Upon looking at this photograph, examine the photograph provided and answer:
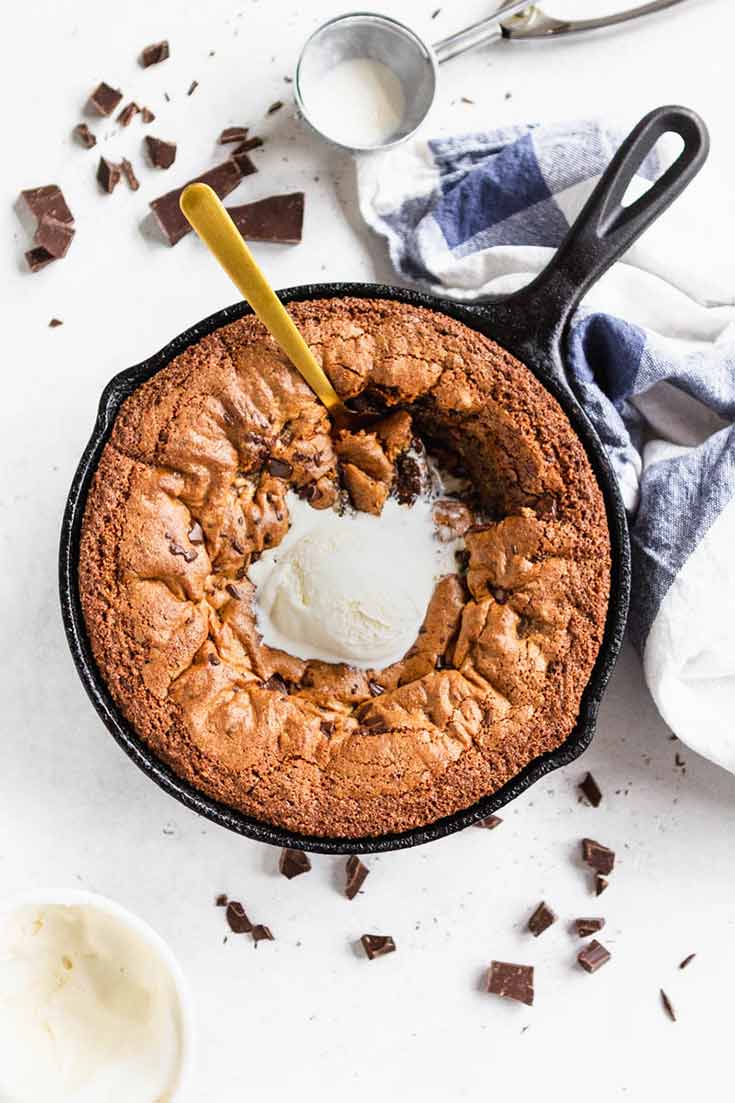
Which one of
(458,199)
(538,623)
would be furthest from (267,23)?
(538,623)

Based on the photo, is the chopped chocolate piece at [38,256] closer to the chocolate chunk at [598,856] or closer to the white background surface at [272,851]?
the white background surface at [272,851]

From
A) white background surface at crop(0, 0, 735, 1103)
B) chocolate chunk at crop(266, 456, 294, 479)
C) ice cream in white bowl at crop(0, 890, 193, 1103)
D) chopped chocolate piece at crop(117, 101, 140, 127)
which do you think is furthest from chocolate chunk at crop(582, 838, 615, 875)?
chopped chocolate piece at crop(117, 101, 140, 127)

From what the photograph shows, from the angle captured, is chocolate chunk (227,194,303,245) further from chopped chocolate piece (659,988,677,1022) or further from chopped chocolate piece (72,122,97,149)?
chopped chocolate piece (659,988,677,1022)

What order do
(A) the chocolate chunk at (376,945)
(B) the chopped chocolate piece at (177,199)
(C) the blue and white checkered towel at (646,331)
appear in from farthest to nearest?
(B) the chopped chocolate piece at (177,199) < (A) the chocolate chunk at (376,945) < (C) the blue and white checkered towel at (646,331)

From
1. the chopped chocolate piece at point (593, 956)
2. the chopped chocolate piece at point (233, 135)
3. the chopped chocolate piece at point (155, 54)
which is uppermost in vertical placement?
the chopped chocolate piece at point (155, 54)

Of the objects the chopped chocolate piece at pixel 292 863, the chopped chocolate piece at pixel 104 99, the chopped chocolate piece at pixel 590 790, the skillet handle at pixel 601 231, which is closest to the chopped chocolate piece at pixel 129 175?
the chopped chocolate piece at pixel 104 99

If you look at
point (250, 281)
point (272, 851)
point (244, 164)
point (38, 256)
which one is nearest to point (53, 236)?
point (38, 256)

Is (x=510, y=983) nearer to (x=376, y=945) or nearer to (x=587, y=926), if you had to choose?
(x=587, y=926)
